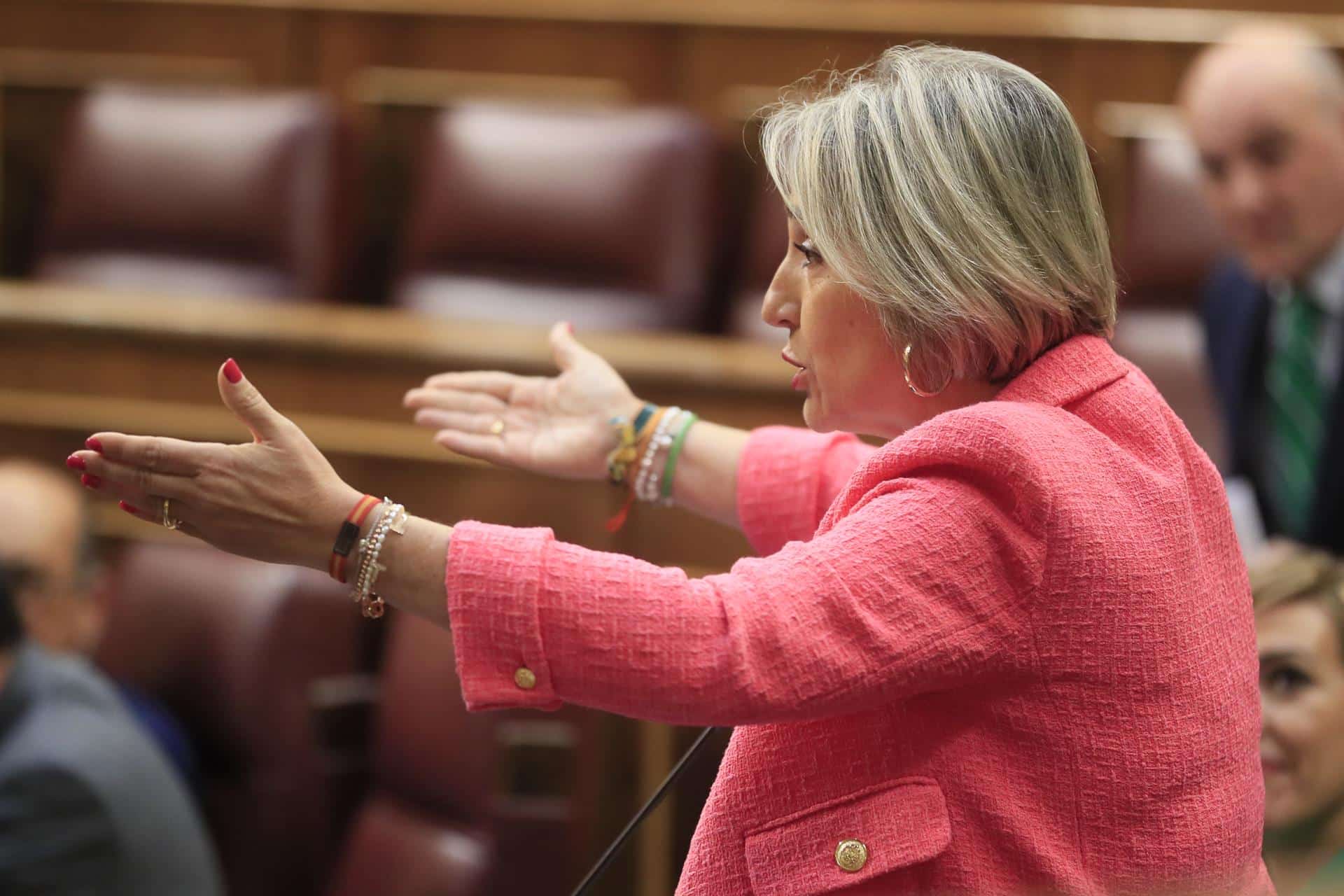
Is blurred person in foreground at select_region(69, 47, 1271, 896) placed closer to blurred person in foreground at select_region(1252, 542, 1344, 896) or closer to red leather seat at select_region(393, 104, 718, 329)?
blurred person in foreground at select_region(1252, 542, 1344, 896)

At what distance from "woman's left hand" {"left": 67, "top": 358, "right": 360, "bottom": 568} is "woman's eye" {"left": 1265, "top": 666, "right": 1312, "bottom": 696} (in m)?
0.46

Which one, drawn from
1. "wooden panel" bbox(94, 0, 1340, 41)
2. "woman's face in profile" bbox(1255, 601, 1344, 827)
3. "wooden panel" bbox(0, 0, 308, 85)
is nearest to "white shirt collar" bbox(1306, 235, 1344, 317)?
"woman's face in profile" bbox(1255, 601, 1344, 827)

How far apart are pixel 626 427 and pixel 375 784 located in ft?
1.78

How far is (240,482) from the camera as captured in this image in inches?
17.5

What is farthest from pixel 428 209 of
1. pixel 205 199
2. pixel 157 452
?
pixel 157 452

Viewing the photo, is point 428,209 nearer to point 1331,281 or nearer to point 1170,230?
point 1170,230

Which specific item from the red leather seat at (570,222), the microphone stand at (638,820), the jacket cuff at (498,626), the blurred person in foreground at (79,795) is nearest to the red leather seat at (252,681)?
the blurred person in foreground at (79,795)

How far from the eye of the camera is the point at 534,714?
1026 millimetres

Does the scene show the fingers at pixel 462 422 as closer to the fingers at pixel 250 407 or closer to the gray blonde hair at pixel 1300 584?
the fingers at pixel 250 407

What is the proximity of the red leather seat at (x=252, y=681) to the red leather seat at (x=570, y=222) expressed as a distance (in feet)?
1.27

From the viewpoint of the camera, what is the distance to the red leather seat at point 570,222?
1.43 m

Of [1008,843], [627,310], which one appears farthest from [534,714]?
[1008,843]

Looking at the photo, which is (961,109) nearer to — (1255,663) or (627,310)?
(1255,663)

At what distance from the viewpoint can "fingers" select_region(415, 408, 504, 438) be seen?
69 centimetres
